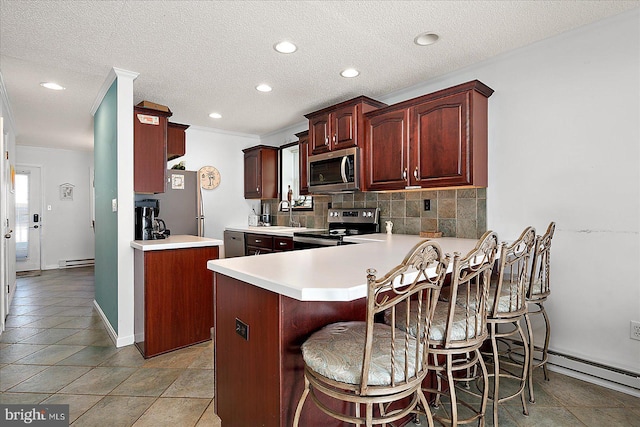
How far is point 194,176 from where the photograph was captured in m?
4.24

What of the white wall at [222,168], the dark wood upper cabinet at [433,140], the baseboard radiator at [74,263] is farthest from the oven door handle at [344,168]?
the baseboard radiator at [74,263]

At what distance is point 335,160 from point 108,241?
7.84 feet

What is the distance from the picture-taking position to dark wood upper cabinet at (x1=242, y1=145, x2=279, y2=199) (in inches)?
203

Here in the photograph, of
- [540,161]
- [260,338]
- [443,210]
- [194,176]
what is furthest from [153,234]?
[540,161]

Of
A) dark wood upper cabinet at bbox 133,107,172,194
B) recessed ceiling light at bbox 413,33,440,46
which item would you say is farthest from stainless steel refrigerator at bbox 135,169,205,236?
recessed ceiling light at bbox 413,33,440,46

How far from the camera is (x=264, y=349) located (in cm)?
134

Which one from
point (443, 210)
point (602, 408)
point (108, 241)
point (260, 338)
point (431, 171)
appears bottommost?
point (602, 408)

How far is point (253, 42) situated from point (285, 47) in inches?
9.3

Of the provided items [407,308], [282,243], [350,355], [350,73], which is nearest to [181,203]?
[282,243]

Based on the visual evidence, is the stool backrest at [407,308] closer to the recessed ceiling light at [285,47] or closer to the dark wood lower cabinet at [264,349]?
the dark wood lower cabinet at [264,349]

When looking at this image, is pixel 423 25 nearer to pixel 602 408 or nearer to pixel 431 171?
pixel 431 171

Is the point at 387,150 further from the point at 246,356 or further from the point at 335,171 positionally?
the point at 246,356

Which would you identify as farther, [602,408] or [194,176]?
[194,176]

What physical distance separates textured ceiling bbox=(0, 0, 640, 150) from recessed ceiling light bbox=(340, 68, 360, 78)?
0.07 meters
